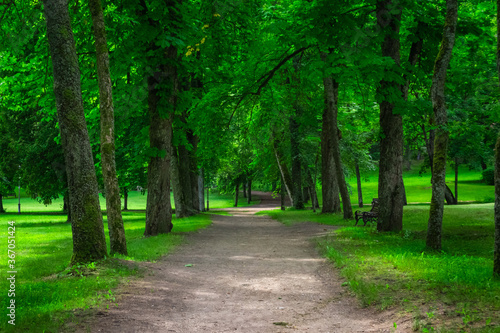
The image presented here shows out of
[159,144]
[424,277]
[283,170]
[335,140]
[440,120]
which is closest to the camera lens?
[424,277]

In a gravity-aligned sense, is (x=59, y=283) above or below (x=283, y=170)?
below

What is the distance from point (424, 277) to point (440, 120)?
4.28m

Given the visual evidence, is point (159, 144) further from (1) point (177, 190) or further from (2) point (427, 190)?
(2) point (427, 190)

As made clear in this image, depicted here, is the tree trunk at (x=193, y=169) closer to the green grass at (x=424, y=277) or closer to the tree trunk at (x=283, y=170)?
the tree trunk at (x=283, y=170)

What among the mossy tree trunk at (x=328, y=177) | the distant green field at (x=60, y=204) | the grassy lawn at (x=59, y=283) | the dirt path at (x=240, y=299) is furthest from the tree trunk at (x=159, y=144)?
the distant green field at (x=60, y=204)

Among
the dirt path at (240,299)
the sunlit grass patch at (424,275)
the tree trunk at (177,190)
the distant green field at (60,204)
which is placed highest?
the tree trunk at (177,190)

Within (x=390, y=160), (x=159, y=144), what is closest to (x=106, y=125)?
(x=159, y=144)

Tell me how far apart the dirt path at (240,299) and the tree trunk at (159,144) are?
371 cm

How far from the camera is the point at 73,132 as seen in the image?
8.57 metres

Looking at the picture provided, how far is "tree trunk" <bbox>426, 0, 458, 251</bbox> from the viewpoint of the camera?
10266 mm

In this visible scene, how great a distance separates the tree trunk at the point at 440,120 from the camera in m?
10.3

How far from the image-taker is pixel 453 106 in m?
27.5

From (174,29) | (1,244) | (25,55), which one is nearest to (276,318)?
(174,29)

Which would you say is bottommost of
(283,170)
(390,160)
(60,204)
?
(60,204)
